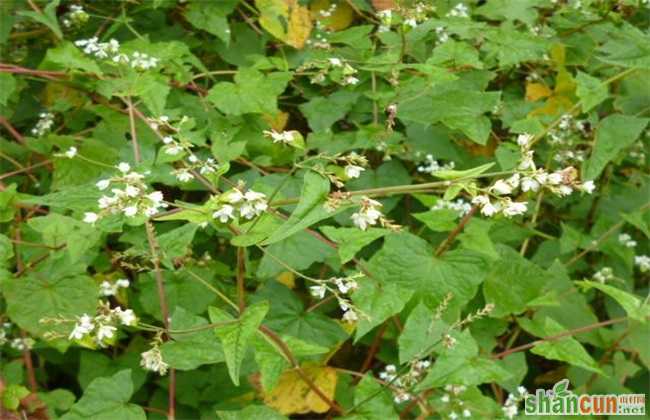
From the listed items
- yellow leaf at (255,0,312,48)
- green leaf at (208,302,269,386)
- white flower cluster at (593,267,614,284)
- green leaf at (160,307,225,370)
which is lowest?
white flower cluster at (593,267,614,284)

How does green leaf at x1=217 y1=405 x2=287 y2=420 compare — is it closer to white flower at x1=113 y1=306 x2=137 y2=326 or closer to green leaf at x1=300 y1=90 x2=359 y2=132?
white flower at x1=113 y1=306 x2=137 y2=326

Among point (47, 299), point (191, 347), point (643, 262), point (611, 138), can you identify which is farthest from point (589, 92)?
point (47, 299)

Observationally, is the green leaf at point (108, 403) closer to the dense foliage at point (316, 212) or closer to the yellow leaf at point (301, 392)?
the dense foliage at point (316, 212)

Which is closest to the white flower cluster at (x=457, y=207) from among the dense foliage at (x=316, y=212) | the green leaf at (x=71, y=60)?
the dense foliage at (x=316, y=212)

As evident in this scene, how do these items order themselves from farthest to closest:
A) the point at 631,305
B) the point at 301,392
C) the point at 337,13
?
the point at 337,13, the point at 301,392, the point at 631,305

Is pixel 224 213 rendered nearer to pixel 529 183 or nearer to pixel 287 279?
pixel 529 183

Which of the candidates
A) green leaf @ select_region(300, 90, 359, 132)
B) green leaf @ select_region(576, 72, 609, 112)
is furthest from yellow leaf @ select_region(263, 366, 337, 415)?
green leaf @ select_region(576, 72, 609, 112)
